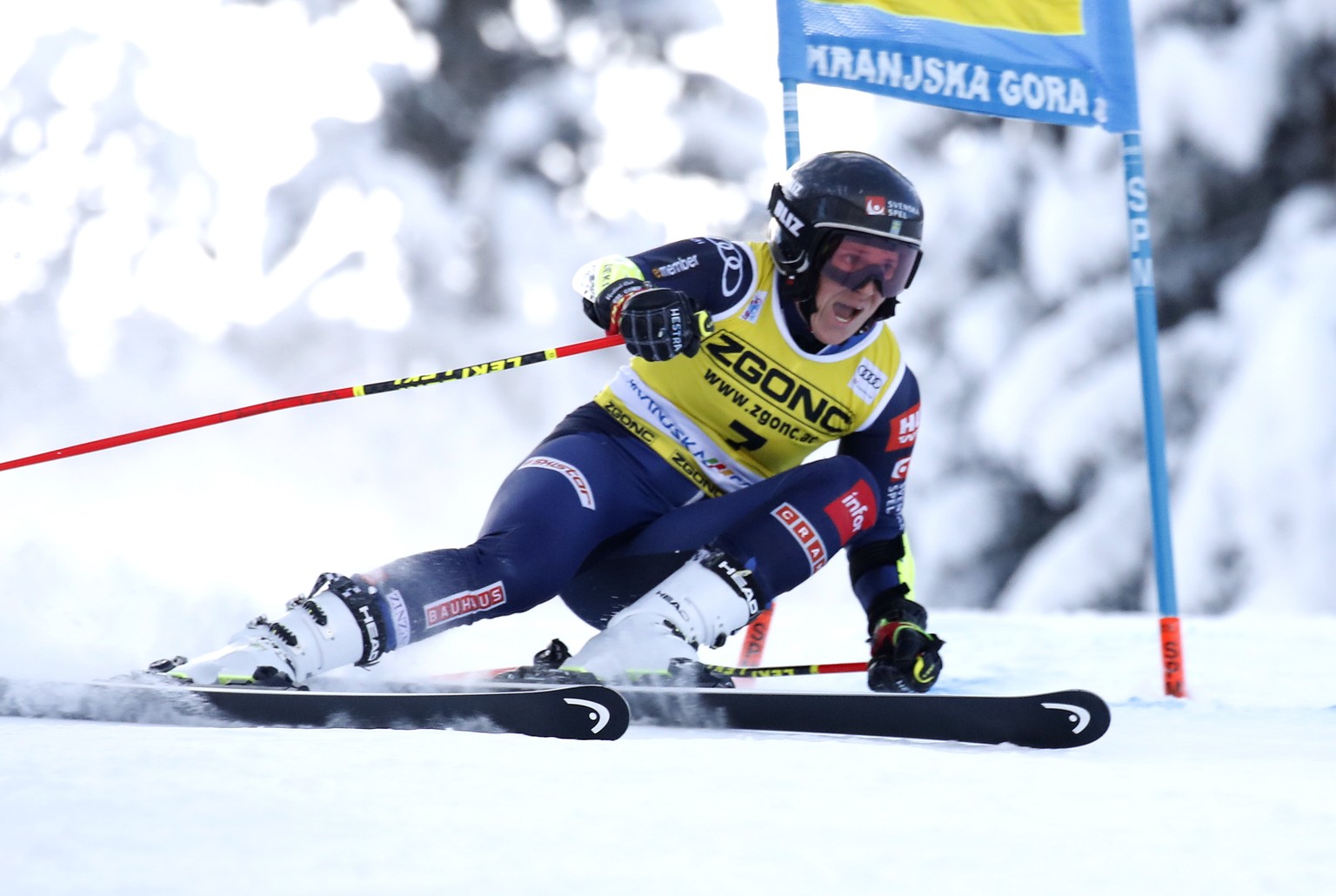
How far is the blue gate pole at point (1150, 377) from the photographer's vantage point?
3203 millimetres

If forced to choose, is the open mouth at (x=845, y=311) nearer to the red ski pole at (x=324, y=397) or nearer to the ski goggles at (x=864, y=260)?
the ski goggles at (x=864, y=260)

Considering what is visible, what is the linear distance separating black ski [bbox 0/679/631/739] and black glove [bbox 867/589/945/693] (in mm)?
888

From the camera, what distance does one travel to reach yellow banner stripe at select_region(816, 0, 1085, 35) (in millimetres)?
3482

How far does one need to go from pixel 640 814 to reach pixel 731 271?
1.65 meters

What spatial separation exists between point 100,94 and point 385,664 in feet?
35.3

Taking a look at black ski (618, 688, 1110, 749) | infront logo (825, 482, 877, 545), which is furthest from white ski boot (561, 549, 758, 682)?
infront logo (825, 482, 877, 545)

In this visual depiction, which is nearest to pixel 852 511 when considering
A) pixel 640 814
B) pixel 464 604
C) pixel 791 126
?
pixel 464 604

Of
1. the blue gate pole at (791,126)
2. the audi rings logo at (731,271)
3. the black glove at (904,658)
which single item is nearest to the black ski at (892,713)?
the black glove at (904,658)

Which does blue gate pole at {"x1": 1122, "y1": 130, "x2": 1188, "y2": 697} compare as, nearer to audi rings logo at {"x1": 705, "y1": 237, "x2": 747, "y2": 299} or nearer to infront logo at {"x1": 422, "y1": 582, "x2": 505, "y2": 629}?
audi rings logo at {"x1": 705, "y1": 237, "x2": 747, "y2": 299}

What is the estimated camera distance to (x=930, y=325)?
8.92 m

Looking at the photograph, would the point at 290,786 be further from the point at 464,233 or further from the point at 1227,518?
the point at 464,233

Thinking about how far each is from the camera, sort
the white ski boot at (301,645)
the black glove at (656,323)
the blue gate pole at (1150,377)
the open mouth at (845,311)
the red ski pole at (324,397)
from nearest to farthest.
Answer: the white ski boot at (301,645)
the black glove at (656,323)
the red ski pole at (324,397)
the open mouth at (845,311)
the blue gate pole at (1150,377)

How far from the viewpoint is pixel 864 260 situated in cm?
273

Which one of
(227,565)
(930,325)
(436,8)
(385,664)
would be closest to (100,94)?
(436,8)
